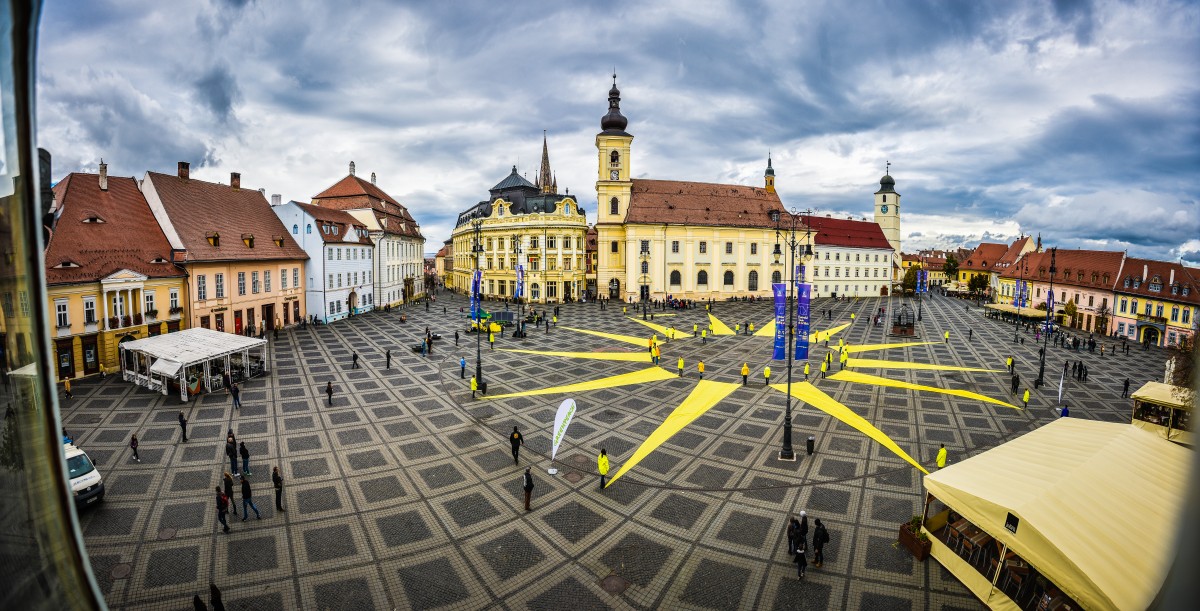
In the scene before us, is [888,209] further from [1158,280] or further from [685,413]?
[685,413]

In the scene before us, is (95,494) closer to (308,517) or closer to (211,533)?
(211,533)

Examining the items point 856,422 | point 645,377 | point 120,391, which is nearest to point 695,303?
point 645,377

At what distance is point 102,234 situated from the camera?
29.0 meters

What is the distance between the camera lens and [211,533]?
1316 centimetres

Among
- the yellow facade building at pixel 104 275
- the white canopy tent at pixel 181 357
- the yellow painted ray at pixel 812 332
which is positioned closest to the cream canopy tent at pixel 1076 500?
the yellow painted ray at pixel 812 332

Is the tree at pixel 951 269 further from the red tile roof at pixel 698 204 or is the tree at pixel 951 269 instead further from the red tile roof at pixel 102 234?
the red tile roof at pixel 102 234

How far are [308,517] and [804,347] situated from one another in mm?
19296

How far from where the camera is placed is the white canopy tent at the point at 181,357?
2292 cm

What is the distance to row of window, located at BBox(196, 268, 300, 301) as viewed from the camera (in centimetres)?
3401

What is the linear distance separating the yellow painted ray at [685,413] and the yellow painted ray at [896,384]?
6.56m

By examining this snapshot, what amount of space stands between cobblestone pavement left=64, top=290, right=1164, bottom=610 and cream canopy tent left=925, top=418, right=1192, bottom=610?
208cm

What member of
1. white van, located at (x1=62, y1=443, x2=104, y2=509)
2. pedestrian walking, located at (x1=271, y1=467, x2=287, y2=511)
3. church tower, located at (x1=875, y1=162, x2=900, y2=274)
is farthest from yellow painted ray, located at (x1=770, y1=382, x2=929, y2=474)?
church tower, located at (x1=875, y1=162, x2=900, y2=274)

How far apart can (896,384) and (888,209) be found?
7577 cm

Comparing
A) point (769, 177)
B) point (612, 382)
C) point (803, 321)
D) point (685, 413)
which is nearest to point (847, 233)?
point (769, 177)
